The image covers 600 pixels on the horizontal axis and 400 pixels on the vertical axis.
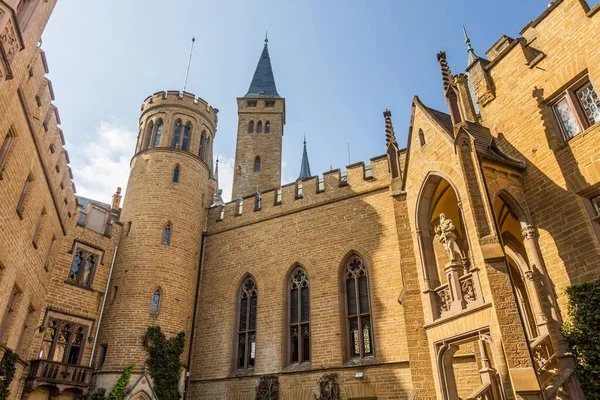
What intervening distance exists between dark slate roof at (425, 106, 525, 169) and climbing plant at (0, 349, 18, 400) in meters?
12.1

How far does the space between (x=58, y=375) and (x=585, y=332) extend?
13385mm

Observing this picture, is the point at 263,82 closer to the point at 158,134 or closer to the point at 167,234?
the point at 158,134

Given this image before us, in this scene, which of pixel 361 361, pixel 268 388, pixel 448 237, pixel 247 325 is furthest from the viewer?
pixel 247 325

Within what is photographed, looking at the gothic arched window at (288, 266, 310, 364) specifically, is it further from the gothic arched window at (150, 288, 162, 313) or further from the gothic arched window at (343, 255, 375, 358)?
the gothic arched window at (150, 288, 162, 313)

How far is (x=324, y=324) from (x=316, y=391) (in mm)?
1937

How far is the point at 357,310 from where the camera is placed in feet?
44.8

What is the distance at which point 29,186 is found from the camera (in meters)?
11.0

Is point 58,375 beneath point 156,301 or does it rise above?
beneath

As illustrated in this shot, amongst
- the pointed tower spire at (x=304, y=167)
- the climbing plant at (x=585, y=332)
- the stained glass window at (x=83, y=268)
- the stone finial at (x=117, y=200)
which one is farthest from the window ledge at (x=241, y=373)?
the pointed tower spire at (x=304, y=167)

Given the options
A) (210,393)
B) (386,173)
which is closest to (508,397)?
(386,173)

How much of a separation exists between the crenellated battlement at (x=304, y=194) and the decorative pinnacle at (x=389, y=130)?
56.4 inches

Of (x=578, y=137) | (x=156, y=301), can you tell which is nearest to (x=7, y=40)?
(x=156, y=301)

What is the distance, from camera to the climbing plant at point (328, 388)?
1252 cm

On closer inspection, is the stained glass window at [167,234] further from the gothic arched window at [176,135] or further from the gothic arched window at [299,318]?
the gothic arched window at [299,318]
